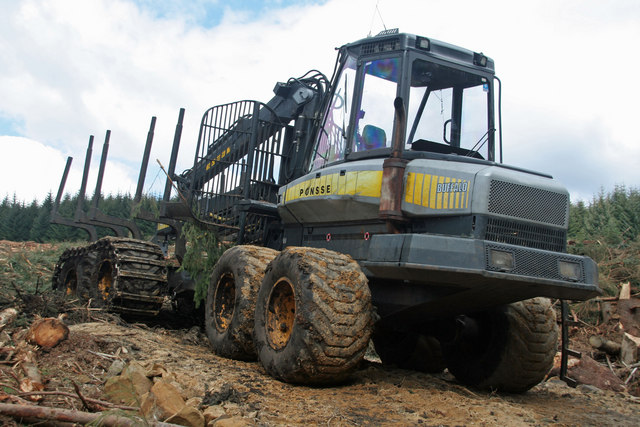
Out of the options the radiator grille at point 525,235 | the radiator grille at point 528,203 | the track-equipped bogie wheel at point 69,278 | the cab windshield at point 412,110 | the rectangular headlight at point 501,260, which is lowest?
the track-equipped bogie wheel at point 69,278

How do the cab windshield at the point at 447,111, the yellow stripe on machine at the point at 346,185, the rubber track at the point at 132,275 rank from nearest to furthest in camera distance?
the yellow stripe on machine at the point at 346,185 < the cab windshield at the point at 447,111 < the rubber track at the point at 132,275

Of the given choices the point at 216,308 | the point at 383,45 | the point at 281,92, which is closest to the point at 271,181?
the point at 281,92

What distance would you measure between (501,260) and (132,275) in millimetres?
5685

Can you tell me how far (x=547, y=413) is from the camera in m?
5.03

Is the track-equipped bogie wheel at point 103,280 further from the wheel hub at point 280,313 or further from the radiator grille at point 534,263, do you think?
the radiator grille at point 534,263

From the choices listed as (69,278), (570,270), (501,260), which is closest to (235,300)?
→ (501,260)

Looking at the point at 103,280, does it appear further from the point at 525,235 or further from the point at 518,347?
the point at 525,235

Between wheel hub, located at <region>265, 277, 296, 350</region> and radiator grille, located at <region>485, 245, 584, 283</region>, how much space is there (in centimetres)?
Answer: 194

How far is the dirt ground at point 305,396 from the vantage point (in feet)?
13.5

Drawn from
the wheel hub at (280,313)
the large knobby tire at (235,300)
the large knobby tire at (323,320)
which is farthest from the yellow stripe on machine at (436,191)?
the large knobby tire at (235,300)

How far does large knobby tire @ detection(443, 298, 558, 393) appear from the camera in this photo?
588 cm

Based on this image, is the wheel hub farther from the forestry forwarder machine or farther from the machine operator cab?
the machine operator cab

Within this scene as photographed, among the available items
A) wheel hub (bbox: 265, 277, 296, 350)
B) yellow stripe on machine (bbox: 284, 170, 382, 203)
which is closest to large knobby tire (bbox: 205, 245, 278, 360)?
wheel hub (bbox: 265, 277, 296, 350)

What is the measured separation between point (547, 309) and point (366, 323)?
2296mm
